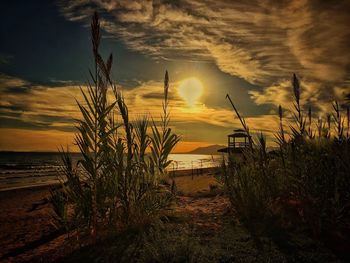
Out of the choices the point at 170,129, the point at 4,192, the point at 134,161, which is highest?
the point at 170,129

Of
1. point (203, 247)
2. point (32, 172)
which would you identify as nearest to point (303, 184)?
point (203, 247)

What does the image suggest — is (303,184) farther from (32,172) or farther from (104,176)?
(32,172)

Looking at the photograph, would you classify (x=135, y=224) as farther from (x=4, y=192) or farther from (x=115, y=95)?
(x=4, y=192)

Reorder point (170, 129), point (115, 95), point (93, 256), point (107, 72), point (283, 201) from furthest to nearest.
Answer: point (170, 129) → point (283, 201) → point (115, 95) → point (107, 72) → point (93, 256)

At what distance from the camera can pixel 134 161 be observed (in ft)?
15.1

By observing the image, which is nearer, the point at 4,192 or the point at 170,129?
the point at 170,129

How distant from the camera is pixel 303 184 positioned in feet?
13.3

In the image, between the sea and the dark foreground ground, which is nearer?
the dark foreground ground

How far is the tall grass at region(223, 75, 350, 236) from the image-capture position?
153 inches

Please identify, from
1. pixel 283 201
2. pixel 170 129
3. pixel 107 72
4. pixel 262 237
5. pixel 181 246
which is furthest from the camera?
pixel 170 129

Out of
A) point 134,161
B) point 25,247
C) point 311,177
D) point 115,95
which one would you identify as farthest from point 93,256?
point 25,247

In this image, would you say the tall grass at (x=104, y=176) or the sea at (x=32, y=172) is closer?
the tall grass at (x=104, y=176)

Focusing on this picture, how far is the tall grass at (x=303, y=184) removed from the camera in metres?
3.88

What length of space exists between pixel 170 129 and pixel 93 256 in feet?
8.64
